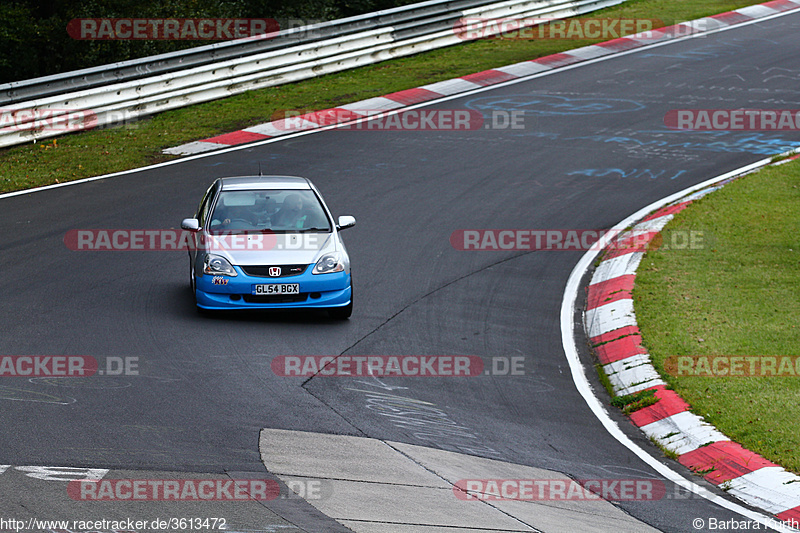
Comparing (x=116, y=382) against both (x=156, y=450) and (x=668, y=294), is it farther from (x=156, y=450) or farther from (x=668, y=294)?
(x=668, y=294)

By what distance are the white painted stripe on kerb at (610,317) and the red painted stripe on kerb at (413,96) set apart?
34.3ft

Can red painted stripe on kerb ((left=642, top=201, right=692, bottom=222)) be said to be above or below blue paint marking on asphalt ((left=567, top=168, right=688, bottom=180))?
below

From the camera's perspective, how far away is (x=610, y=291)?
12.1 metres

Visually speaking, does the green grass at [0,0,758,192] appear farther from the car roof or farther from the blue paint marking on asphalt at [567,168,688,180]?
the blue paint marking on asphalt at [567,168,688,180]

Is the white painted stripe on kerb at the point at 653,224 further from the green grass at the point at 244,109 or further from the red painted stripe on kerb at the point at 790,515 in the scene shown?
the green grass at the point at 244,109

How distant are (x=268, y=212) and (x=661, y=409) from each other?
5.30 metres

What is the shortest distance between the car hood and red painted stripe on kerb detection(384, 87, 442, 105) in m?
10.4

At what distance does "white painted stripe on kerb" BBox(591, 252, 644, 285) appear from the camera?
498 inches

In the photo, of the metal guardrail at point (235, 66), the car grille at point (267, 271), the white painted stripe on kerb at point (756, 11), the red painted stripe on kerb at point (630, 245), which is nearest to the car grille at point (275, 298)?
the car grille at point (267, 271)

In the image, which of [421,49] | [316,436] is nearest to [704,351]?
[316,436]

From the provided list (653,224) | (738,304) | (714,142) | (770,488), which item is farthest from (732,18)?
(770,488)

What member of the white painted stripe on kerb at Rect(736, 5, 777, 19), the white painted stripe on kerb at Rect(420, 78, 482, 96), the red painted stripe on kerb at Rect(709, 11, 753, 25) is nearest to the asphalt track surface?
the white painted stripe on kerb at Rect(420, 78, 482, 96)

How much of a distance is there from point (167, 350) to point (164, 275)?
9.04 ft

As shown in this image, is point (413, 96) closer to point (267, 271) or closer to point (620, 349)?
point (267, 271)
